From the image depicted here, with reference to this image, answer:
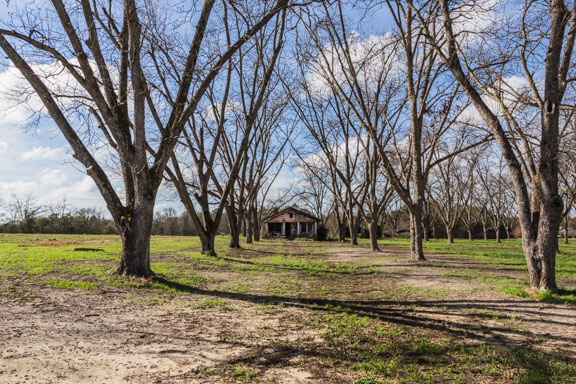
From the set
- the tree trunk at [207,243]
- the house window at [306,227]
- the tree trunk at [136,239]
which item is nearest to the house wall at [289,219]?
the house window at [306,227]

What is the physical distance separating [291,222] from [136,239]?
131 ft

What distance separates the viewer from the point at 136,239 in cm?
775

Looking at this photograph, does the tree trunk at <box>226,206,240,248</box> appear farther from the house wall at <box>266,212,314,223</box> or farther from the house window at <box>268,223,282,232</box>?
the house window at <box>268,223,282,232</box>

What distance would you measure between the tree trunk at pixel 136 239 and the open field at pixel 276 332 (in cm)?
40

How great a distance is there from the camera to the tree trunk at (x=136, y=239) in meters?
7.75

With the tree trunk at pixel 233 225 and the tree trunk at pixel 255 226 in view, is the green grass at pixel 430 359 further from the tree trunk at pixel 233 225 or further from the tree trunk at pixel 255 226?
the tree trunk at pixel 255 226

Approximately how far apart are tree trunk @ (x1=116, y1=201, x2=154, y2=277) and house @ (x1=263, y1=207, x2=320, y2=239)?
36.2m

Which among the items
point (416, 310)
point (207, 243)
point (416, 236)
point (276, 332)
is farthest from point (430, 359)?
point (207, 243)

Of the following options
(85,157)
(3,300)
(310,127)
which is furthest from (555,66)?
(310,127)

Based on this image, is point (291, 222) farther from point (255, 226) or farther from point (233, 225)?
point (233, 225)

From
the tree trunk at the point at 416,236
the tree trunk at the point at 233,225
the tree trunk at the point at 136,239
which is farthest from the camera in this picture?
the tree trunk at the point at 233,225

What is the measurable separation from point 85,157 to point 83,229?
Result: 49.6 meters

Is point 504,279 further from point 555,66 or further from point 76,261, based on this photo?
point 76,261

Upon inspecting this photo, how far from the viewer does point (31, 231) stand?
46000mm
